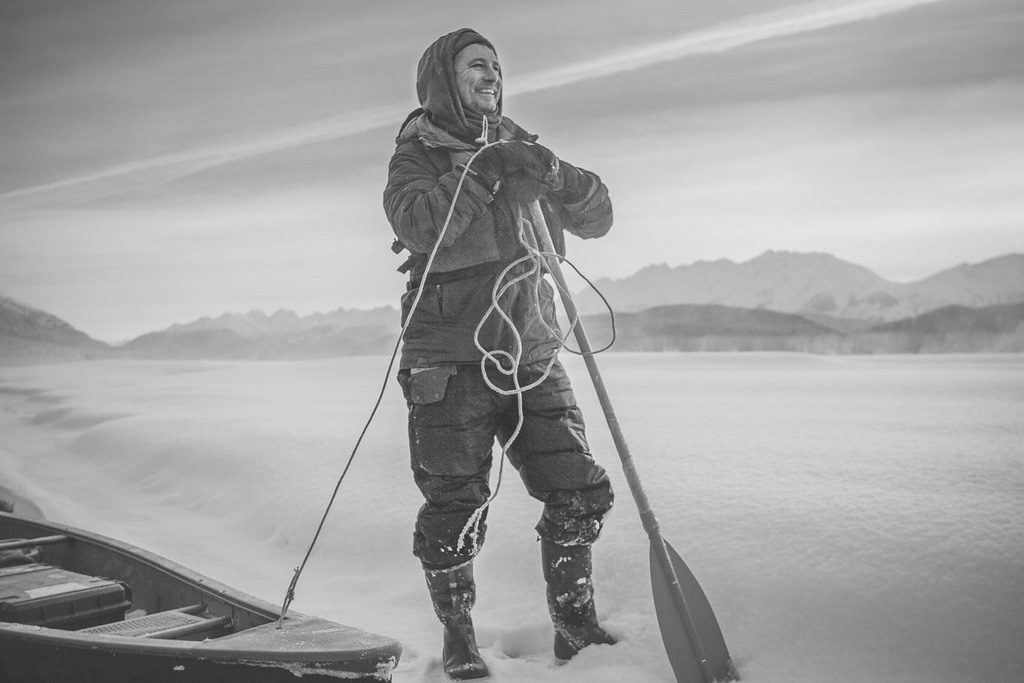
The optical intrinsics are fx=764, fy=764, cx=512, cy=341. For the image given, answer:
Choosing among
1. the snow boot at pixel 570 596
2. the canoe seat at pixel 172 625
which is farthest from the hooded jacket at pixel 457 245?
the canoe seat at pixel 172 625

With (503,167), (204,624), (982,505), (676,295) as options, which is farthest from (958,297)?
(204,624)

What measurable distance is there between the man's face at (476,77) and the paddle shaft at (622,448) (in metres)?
0.30

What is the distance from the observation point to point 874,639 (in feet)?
5.67

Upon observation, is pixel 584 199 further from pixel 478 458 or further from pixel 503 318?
pixel 478 458

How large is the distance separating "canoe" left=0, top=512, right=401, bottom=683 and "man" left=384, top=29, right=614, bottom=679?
0.45 metres

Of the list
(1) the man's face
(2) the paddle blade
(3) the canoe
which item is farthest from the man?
(3) the canoe

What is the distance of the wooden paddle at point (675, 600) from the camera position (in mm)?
1712

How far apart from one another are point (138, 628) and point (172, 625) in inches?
3.1

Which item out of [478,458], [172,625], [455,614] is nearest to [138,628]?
[172,625]

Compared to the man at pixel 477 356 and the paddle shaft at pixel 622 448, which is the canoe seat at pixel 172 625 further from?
the paddle shaft at pixel 622 448

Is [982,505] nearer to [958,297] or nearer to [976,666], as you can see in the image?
[976,666]

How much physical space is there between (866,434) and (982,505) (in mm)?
1196

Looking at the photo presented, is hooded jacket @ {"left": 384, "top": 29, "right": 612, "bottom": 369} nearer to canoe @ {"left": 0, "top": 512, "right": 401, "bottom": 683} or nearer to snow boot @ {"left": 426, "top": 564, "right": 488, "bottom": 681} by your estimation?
snow boot @ {"left": 426, "top": 564, "right": 488, "bottom": 681}

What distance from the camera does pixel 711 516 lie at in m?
2.31
